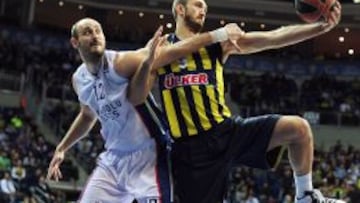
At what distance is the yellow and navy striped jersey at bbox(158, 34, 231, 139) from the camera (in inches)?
233

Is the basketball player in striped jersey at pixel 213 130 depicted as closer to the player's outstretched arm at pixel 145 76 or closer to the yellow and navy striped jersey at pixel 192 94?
the yellow and navy striped jersey at pixel 192 94

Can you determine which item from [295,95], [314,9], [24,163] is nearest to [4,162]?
[24,163]

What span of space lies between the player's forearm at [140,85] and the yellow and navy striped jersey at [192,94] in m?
0.30

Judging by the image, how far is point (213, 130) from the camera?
5945 millimetres

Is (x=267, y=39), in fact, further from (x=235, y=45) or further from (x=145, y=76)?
(x=145, y=76)

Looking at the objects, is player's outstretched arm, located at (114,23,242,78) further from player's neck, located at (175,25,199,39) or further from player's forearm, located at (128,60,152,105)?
player's neck, located at (175,25,199,39)

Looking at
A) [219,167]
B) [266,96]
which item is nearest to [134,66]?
[219,167]

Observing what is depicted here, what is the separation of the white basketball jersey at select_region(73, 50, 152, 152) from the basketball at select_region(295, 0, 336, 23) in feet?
4.74

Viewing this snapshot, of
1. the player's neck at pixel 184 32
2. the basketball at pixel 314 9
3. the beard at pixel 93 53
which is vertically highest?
the basketball at pixel 314 9

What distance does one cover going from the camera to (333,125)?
2625 cm

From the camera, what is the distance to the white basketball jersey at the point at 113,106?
5766 mm

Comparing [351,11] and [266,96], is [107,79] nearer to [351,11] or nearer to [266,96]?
[266,96]

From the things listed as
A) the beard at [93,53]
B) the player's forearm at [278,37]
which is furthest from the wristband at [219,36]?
the beard at [93,53]

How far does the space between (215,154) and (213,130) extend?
0.19 meters
